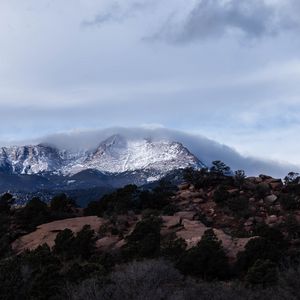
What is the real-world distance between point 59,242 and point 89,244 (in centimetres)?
281

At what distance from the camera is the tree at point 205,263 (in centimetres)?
3991

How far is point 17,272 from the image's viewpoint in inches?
1275

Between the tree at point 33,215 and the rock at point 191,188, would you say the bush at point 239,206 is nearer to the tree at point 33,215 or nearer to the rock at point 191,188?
the rock at point 191,188

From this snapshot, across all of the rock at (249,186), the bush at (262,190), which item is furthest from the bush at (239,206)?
the rock at (249,186)

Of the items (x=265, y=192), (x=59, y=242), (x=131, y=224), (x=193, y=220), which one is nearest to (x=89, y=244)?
(x=59, y=242)

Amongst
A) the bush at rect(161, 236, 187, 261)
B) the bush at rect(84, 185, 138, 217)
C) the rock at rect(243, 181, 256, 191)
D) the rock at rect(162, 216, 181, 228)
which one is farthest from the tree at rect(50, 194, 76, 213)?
the bush at rect(161, 236, 187, 261)

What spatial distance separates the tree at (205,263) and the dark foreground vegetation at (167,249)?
2.7 inches

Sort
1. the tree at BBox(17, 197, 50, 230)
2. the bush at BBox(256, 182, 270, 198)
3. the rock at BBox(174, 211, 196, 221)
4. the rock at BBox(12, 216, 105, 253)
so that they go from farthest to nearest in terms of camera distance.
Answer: the bush at BBox(256, 182, 270, 198) < the tree at BBox(17, 197, 50, 230) < the rock at BBox(174, 211, 196, 221) < the rock at BBox(12, 216, 105, 253)

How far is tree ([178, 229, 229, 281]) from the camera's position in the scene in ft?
131

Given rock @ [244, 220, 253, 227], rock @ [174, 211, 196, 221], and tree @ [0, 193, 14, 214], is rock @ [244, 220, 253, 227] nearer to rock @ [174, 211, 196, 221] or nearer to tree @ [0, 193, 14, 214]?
rock @ [174, 211, 196, 221]

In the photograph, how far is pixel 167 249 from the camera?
42938mm

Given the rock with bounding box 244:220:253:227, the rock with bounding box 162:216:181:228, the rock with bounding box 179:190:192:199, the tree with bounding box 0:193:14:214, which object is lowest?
the rock with bounding box 244:220:253:227

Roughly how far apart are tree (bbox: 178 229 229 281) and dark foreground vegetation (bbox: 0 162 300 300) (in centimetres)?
7

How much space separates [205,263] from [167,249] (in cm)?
374
